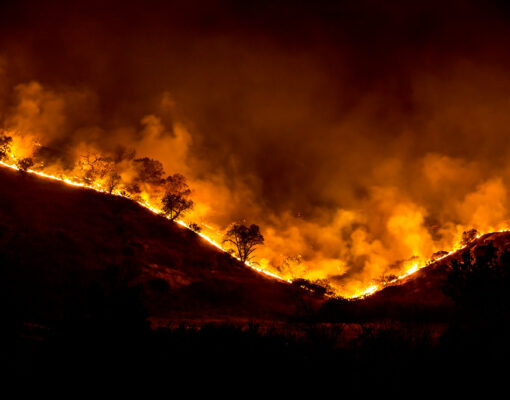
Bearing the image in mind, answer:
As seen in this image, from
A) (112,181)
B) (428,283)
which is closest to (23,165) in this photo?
(112,181)

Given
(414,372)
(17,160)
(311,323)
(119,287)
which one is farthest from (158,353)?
(17,160)

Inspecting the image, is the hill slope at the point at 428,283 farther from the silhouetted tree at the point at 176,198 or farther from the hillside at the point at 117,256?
the silhouetted tree at the point at 176,198

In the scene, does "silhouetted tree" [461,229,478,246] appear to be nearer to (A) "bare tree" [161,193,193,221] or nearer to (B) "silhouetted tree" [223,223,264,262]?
(B) "silhouetted tree" [223,223,264,262]

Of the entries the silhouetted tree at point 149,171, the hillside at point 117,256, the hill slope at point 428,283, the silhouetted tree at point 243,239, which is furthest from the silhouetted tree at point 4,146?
the hill slope at point 428,283

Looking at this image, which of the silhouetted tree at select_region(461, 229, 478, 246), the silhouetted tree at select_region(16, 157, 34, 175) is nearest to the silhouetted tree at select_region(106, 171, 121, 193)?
the silhouetted tree at select_region(16, 157, 34, 175)

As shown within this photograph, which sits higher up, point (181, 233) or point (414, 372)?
point (181, 233)

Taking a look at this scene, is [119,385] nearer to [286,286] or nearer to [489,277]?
[489,277]
